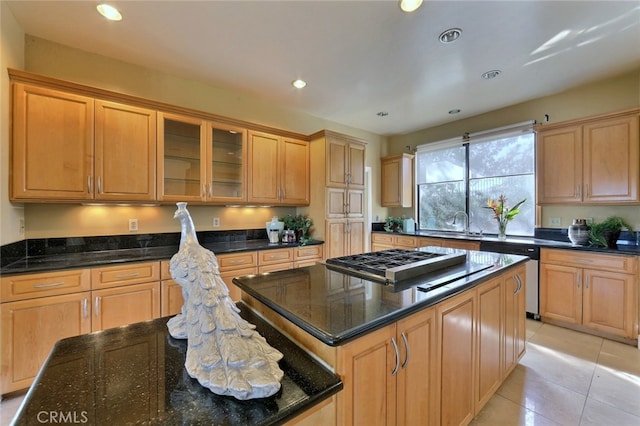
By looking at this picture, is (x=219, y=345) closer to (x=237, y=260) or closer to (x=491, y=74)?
(x=237, y=260)

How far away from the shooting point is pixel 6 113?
192 centimetres

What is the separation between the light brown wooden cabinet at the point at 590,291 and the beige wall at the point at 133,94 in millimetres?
3423

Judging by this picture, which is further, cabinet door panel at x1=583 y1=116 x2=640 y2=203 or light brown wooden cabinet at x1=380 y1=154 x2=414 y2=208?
light brown wooden cabinet at x1=380 y1=154 x2=414 y2=208

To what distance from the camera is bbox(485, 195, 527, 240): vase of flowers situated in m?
3.55

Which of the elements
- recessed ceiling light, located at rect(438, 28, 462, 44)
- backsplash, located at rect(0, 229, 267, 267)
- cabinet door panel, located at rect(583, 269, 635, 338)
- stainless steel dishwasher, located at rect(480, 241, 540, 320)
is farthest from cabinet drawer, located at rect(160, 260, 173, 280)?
cabinet door panel, located at rect(583, 269, 635, 338)

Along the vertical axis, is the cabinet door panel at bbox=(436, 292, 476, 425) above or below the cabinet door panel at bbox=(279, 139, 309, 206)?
below

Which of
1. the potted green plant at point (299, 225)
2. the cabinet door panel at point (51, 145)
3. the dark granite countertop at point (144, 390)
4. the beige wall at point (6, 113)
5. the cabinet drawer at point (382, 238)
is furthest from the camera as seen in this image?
the cabinet drawer at point (382, 238)

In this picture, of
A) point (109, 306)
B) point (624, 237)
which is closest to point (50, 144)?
point (109, 306)

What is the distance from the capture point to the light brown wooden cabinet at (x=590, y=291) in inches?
98.9

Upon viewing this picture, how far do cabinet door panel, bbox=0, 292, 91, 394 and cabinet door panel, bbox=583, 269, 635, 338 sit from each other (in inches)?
187

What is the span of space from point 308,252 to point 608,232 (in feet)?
11.1

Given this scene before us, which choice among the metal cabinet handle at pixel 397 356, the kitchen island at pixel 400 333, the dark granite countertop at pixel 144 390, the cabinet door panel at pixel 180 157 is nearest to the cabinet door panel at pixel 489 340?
the kitchen island at pixel 400 333

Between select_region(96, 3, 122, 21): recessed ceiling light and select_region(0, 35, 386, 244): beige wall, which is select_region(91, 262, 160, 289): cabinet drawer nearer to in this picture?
select_region(0, 35, 386, 244): beige wall

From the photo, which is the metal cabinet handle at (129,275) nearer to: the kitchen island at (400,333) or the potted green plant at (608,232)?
the kitchen island at (400,333)
